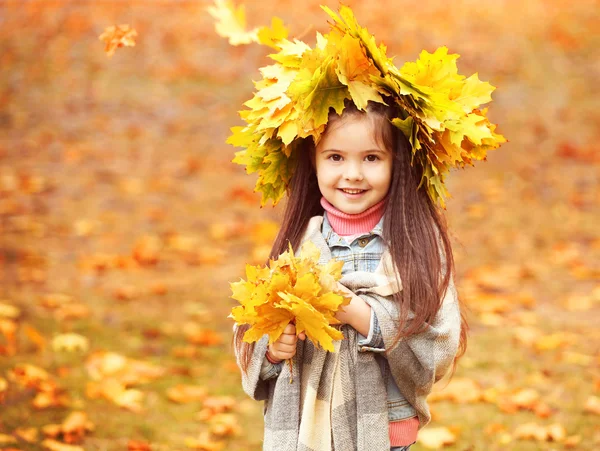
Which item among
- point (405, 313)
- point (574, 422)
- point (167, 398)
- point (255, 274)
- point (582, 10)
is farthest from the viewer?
point (582, 10)

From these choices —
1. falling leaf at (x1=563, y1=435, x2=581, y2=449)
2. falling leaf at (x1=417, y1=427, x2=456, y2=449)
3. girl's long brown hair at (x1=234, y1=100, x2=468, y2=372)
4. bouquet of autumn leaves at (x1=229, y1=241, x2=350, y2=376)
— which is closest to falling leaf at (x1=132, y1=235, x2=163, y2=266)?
falling leaf at (x1=417, y1=427, x2=456, y2=449)

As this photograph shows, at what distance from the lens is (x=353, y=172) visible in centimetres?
243

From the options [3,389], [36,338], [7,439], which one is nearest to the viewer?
[7,439]

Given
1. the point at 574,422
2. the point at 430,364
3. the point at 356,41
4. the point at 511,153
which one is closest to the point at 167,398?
the point at 574,422

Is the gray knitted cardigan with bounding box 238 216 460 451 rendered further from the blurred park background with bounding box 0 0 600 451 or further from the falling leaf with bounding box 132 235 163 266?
the falling leaf with bounding box 132 235 163 266

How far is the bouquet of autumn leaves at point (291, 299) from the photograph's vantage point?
86.0 inches

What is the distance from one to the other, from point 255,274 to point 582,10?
11.3 m

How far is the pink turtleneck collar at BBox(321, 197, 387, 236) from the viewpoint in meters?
2.54

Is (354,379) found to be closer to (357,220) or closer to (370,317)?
(370,317)

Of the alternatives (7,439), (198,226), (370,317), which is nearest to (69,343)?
(7,439)

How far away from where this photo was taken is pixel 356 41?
2.33m

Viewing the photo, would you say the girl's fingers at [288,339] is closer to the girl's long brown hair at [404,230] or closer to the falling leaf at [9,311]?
the girl's long brown hair at [404,230]

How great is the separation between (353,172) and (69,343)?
295 centimetres

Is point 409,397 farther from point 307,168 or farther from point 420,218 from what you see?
point 307,168
